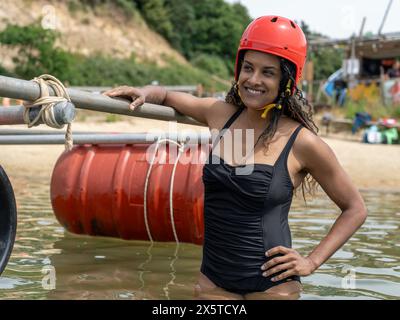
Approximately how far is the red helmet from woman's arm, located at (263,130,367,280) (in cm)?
31

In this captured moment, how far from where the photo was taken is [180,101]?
11.8 feet

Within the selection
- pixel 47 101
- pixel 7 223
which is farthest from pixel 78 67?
pixel 47 101

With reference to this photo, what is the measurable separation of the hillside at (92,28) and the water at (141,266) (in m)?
29.6

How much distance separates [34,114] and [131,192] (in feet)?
10.5

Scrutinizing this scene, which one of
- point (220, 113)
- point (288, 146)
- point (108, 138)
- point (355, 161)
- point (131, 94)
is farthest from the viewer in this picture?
point (355, 161)

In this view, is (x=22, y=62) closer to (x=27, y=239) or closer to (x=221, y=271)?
(x=27, y=239)

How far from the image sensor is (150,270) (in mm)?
5184

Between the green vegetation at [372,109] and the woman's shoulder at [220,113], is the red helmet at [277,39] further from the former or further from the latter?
the green vegetation at [372,109]

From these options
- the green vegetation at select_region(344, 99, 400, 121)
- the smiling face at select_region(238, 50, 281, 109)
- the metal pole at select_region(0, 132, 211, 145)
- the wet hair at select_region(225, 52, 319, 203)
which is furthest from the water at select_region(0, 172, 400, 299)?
the green vegetation at select_region(344, 99, 400, 121)

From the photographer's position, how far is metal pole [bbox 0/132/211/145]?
18.2 ft

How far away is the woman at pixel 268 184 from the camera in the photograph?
3.00m

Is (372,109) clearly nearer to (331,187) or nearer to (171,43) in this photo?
(331,187)

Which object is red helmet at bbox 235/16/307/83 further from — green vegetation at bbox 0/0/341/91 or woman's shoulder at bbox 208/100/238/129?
green vegetation at bbox 0/0/341/91
